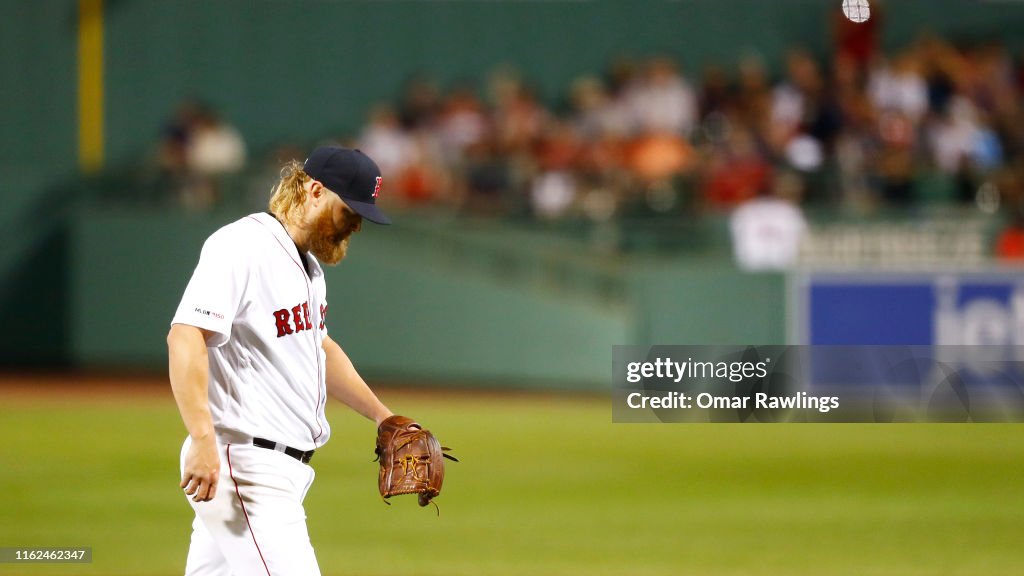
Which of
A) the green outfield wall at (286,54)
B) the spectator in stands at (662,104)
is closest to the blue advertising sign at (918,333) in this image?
the spectator in stands at (662,104)

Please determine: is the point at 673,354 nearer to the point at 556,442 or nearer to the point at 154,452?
the point at 556,442

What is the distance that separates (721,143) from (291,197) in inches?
490

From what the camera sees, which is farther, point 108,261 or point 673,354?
point 108,261

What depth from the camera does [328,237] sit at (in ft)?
14.1

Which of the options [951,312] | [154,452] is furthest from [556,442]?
[951,312]

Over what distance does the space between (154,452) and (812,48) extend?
10781mm

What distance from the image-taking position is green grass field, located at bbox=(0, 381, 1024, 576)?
7.73 meters

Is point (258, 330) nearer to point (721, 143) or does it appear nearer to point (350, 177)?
point (350, 177)

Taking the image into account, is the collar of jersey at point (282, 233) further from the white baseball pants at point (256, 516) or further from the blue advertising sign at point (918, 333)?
the blue advertising sign at point (918, 333)

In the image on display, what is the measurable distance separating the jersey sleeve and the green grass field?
3.57 m

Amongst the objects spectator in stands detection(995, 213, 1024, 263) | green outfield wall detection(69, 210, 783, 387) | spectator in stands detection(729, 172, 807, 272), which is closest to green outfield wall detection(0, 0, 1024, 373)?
green outfield wall detection(69, 210, 783, 387)

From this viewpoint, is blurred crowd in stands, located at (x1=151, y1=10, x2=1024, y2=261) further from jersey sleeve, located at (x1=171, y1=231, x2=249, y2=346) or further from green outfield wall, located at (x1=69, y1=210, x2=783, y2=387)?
jersey sleeve, located at (x1=171, y1=231, x2=249, y2=346)

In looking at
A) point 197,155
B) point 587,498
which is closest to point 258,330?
point 587,498

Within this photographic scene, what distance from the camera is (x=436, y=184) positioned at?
1667 cm
